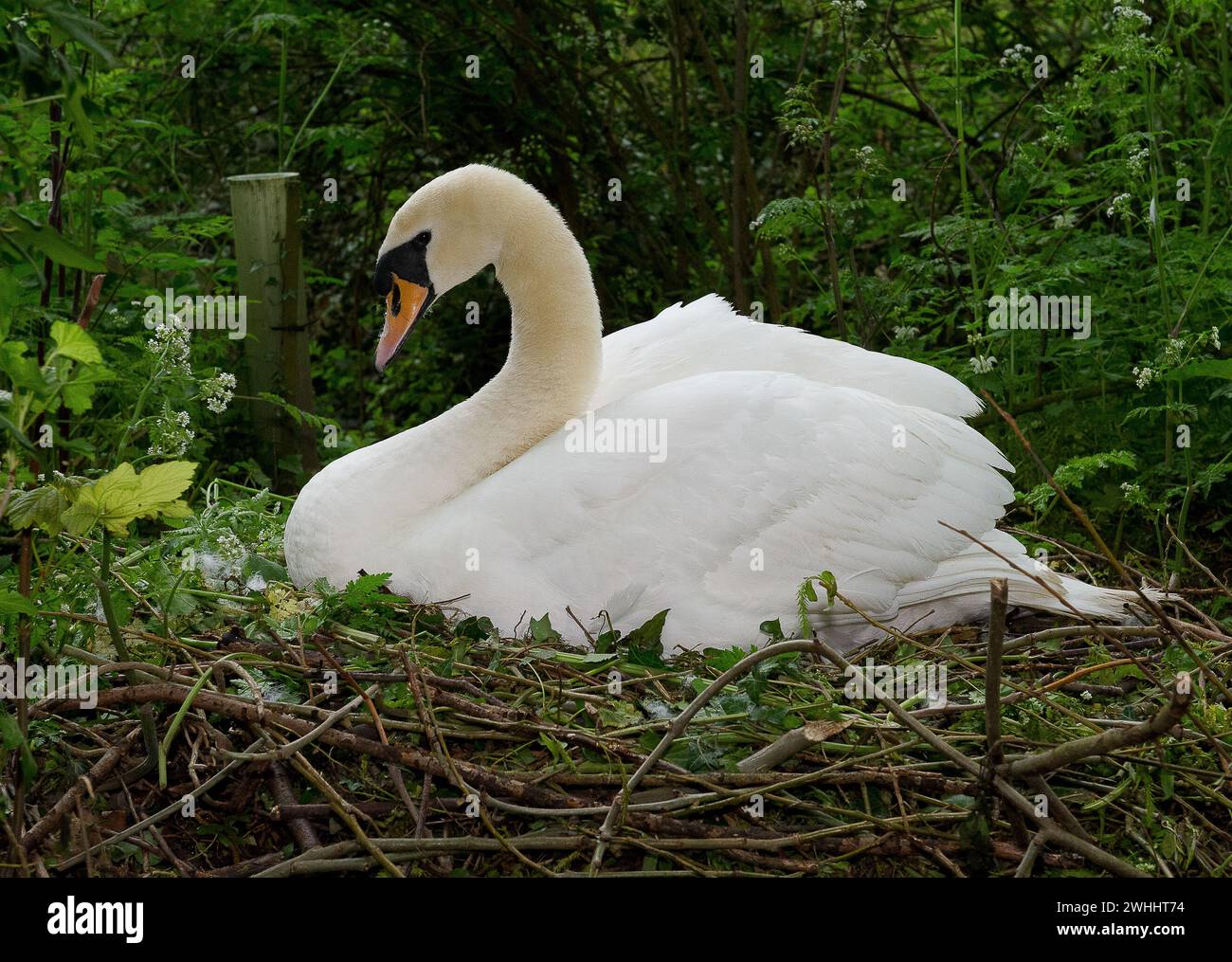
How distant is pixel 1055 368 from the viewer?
652 centimetres

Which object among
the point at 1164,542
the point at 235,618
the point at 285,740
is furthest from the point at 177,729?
the point at 1164,542

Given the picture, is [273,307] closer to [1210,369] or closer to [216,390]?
[216,390]

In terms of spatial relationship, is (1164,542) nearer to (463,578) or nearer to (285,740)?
(463,578)

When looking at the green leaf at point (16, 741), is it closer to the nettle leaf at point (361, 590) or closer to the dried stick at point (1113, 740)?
the nettle leaf at point (361, 590)

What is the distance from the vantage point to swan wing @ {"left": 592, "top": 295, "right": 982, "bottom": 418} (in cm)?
485

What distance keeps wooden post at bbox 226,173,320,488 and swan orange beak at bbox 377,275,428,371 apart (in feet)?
5.38

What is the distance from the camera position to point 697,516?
4.20 m

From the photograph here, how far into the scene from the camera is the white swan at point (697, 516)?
417 cm

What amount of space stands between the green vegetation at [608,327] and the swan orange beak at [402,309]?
2.23ft

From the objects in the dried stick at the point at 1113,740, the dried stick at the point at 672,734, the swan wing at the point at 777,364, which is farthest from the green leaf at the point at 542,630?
the dried stick at the point at 1113,740

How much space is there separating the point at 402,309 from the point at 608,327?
3.65 meters

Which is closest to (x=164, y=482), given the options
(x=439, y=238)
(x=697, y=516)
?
(x=697, y=516)

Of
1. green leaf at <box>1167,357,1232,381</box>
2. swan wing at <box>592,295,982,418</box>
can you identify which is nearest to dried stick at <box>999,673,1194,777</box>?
swan wing at <box>592,295,982,418</box>

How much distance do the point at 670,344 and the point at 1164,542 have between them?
2.12m
